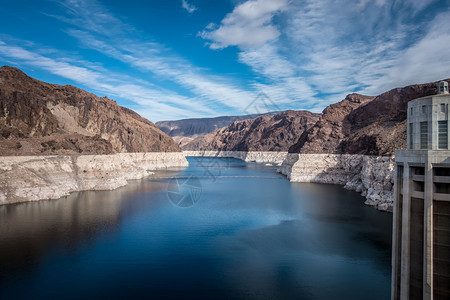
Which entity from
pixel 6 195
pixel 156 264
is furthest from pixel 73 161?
pixel 156 264

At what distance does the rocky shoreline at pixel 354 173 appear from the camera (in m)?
35.6

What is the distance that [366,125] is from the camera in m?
62.9

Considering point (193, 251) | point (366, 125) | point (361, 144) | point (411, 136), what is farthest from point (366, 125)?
point (411, 136)

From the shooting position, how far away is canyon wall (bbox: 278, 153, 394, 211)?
35.6m

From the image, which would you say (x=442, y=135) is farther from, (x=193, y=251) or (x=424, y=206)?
(x=193, y=251)

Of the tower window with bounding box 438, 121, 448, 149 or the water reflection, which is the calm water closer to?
the water reflection

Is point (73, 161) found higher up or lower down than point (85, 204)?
higher up

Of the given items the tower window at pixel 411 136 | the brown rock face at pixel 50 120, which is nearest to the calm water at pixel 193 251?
the tower window at pixel 411 136

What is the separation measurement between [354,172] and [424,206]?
158 ft

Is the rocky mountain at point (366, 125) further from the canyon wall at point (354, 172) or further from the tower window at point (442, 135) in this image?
the tower window at point (442, 135)

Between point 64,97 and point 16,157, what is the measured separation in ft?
108

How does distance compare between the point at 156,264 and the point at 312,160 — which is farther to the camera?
the point at 312,160

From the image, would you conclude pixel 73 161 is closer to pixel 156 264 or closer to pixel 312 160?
pixel 156 264

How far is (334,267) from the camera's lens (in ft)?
59.4
